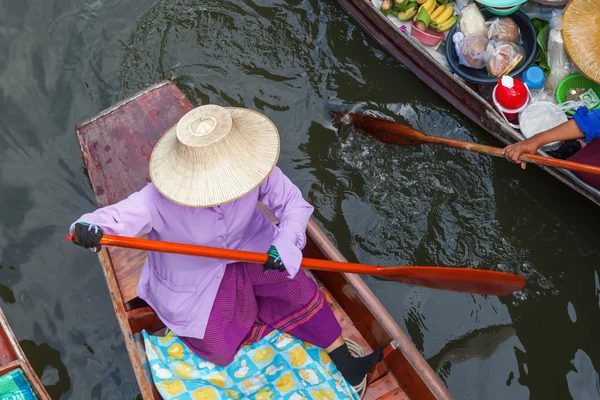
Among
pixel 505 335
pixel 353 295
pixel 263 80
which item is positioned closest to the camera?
pixel 353 295

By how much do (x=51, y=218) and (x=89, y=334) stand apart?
1123 millimetres

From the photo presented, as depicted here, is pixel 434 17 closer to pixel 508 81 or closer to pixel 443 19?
pixel 443 19

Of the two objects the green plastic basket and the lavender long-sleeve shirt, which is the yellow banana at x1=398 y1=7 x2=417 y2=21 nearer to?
the green plastic basket

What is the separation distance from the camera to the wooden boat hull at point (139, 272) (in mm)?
2902

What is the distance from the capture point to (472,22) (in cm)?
459

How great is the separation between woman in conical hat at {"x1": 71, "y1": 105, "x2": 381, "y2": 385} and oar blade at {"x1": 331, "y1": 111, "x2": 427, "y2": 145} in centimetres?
179

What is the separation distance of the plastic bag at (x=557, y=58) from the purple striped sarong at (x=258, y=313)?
285 cm

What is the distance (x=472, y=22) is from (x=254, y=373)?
138 inches

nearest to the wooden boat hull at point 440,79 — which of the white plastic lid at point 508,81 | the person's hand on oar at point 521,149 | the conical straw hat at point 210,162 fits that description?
the white plastic lid at point 508,81

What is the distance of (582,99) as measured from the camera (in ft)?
13.7

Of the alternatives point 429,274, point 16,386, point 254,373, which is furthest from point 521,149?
point 16,386

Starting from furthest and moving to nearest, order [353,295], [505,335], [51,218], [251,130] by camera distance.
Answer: [51,218] < [505,335] < [353,295] < [251,130]

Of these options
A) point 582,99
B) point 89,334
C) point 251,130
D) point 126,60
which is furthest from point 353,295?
point 126,60

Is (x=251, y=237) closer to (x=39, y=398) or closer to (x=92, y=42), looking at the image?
(x=39, y=398)
